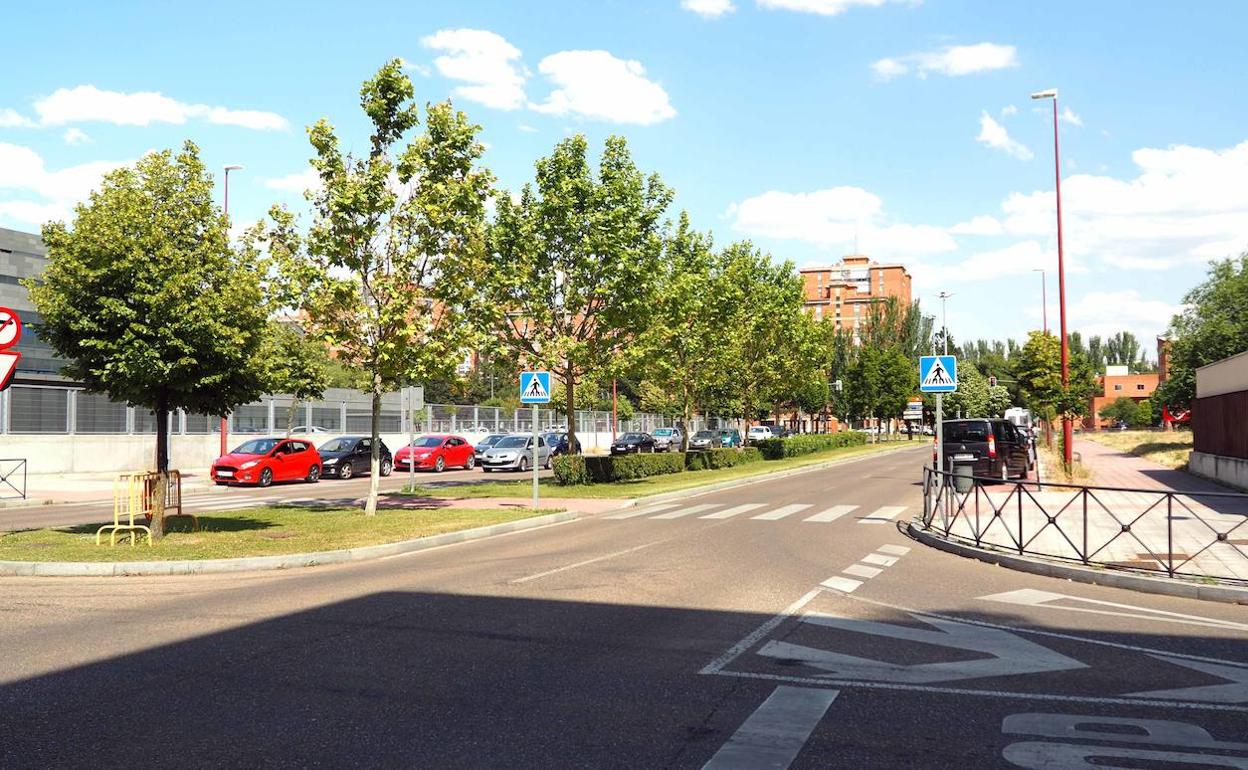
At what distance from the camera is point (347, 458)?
110 ft

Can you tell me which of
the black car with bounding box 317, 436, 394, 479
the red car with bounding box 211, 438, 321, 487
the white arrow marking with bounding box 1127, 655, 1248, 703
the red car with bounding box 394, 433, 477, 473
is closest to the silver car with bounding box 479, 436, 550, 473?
the red car with bounding box 394, 433, 477, 473

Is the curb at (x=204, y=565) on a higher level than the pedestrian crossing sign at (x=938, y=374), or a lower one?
lower

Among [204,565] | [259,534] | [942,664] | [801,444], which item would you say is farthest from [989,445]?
[801,444]

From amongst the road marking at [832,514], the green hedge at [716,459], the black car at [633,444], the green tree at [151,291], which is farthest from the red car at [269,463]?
the black car at [633,444]

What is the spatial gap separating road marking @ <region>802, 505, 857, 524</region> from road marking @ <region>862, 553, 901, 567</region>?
455cm

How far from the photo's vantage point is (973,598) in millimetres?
9578

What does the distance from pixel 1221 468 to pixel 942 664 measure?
23049mm

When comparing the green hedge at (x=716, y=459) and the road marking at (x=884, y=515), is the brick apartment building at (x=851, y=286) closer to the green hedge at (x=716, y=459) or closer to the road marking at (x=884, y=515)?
the green hedge at (x=716, y=459)

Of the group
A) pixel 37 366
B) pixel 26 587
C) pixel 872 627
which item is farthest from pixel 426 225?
pixel 37 366

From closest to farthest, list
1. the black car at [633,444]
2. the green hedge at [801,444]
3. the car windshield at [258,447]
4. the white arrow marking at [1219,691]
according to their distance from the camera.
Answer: the white arrow marking at [1219,691], the car windshield at [258,447], the green hedge at [801,444], the black car at [633,444]

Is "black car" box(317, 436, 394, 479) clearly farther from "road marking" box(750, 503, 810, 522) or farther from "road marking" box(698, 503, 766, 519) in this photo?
"road marking" box(750, 503, 810, 522)

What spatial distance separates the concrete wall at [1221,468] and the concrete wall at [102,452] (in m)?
34.1

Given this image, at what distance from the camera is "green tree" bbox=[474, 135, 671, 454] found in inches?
1022

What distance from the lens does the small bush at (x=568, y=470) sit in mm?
27734
